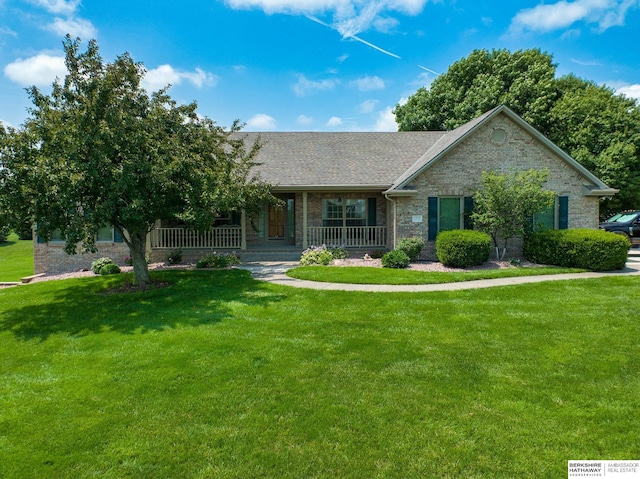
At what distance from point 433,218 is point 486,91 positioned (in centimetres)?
1565

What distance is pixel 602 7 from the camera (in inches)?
506

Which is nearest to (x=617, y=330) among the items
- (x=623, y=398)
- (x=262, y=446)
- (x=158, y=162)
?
(x=623, y=398)

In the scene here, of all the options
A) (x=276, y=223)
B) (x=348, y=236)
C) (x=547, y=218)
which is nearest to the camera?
(x=547, y=218)

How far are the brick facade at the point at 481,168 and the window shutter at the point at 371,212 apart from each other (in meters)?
2.18

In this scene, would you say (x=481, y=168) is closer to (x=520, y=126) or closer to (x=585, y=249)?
(x=520, y=126)

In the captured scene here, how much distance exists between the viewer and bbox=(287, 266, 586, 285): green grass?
9977 millimetres

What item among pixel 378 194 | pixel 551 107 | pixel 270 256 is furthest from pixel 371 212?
pixel 551 107

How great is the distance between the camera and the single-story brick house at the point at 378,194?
13.5 meters

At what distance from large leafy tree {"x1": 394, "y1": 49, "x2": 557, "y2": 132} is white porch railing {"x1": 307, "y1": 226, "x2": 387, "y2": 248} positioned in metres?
14.7

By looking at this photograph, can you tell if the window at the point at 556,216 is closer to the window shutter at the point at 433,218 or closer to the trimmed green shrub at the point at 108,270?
the window shutter at the point at 433,218

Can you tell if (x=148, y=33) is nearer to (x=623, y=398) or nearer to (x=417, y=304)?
(x=417, y=304)

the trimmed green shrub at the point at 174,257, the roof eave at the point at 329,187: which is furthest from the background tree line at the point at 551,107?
the trimmed green shrub at the point at 174,257

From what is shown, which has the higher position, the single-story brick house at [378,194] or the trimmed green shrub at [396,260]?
the single-story brick house at [378,194]

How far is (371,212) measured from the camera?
15.9 m
